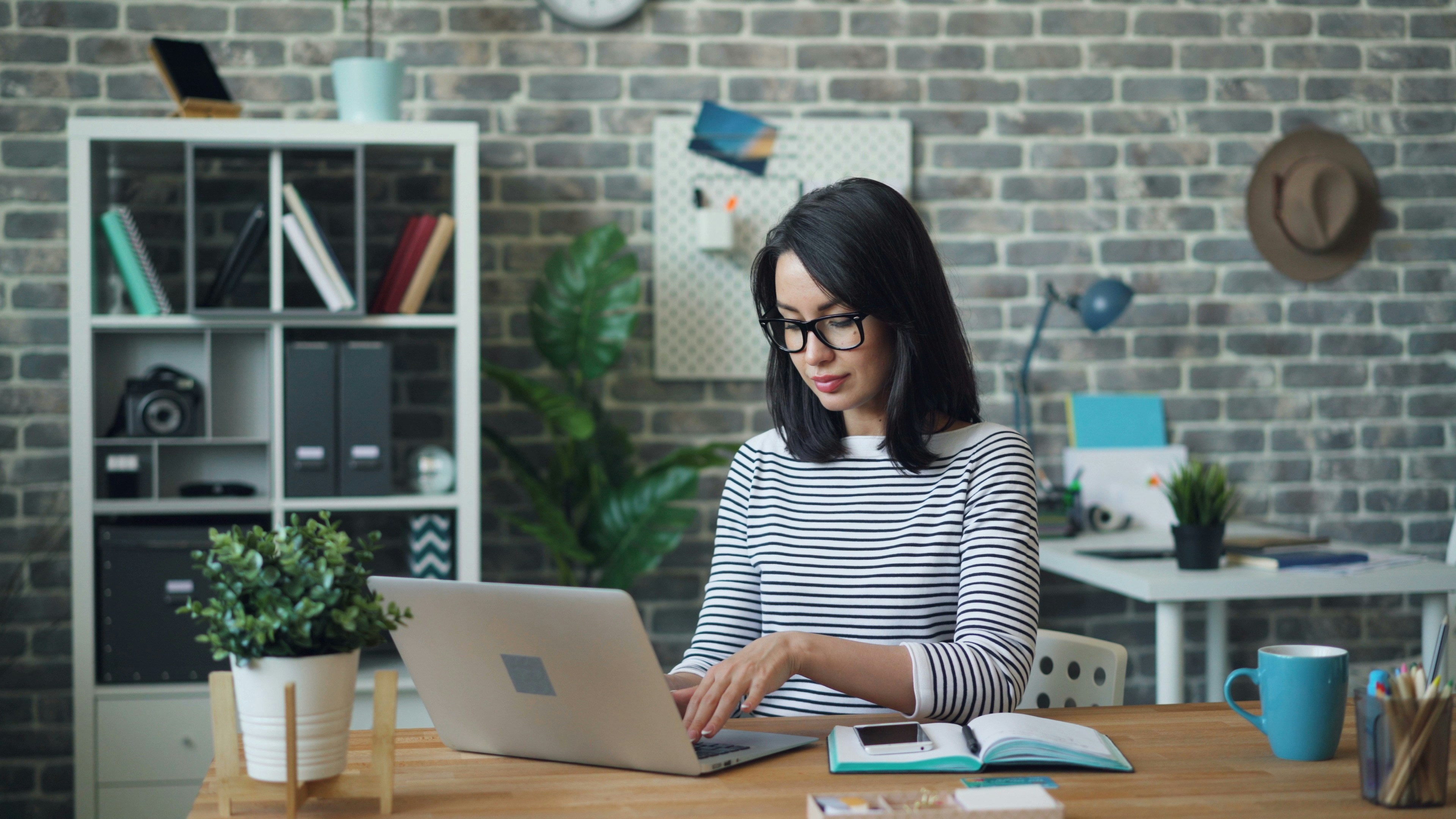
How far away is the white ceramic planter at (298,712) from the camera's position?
944 millimetres

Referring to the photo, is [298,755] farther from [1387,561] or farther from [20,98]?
[20,98]

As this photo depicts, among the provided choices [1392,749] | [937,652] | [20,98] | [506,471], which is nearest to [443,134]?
[506,471]

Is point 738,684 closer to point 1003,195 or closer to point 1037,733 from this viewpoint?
point 1037,733

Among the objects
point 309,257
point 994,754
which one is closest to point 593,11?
point 309,257

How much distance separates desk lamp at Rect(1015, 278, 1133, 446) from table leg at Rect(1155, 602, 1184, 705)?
738 millimetres

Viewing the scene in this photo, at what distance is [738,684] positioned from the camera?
3.81ft

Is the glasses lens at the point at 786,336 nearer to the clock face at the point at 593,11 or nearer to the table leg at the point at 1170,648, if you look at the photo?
the table leg at the point at 1170,648

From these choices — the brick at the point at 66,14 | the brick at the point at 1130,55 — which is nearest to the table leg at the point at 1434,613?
the brick at the point at 1130,55

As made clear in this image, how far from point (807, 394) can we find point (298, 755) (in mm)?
893

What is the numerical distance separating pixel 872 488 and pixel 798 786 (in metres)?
0.59

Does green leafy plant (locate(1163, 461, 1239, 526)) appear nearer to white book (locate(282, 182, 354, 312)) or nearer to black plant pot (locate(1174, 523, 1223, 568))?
black plant pot (locate(1174, 523, 1223, 568))

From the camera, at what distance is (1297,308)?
10.7ft

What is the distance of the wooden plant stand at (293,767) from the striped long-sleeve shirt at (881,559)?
0.45m

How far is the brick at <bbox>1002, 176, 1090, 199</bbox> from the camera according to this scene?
10.4 feet
